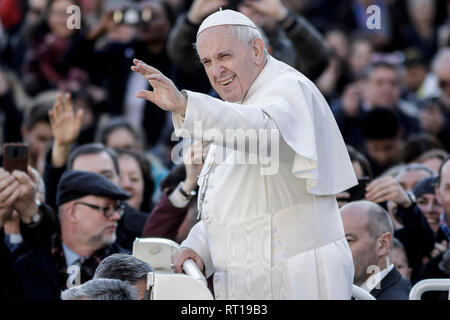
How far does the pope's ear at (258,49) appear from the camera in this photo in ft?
16.2

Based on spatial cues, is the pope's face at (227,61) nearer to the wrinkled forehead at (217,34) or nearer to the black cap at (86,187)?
the wrinkled forehead at (217,34)

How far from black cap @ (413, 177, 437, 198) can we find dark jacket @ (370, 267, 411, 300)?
1441 millimetres

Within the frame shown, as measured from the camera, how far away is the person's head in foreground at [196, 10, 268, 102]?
189 inches

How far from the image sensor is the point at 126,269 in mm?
5281

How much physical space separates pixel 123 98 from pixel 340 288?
612cm

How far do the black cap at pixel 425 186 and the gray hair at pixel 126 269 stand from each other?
2.92m

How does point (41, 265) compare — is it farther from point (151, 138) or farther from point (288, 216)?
point (151, 138)

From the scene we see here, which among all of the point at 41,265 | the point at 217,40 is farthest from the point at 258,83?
the point at 41,265

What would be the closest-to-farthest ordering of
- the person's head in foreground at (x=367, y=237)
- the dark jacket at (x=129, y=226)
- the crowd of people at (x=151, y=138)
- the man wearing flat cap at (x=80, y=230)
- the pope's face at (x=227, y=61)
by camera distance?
1. the pope's face at (x=227, y=61)
2. the person's head in foreground at (x=367, y=237)
3. the crowd of people at (x=151, y=138)
4. the man wearing flat cap at (x=80, y=230)
5. the dark jacket at (x=129, y=226)

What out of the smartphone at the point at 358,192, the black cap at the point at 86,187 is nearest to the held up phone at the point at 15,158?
the black cap at the point at 86,187

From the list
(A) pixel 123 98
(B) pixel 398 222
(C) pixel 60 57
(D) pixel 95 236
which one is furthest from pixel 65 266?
(C) pixel 60 57

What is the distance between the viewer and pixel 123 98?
10.5 meters

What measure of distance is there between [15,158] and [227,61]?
2.53 metres
